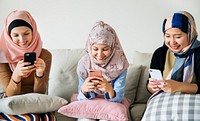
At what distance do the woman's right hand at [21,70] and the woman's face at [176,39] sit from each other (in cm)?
78

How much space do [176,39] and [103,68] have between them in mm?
466

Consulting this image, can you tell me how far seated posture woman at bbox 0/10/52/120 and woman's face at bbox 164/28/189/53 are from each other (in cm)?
73

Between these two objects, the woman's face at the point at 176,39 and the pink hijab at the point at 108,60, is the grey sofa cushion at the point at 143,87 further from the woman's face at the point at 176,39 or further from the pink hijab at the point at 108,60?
the woman's face at the point at 176,39

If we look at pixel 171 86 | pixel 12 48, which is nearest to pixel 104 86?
pixel 171 86

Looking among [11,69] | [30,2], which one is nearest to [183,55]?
[11,69]

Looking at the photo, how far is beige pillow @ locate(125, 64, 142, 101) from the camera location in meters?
2.44

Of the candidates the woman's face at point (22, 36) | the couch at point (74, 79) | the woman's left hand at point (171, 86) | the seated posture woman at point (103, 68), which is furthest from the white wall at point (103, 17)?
the woman's left hand at point (171, 86)

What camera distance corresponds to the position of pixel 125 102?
2.24 meters

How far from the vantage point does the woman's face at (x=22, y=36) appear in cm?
211

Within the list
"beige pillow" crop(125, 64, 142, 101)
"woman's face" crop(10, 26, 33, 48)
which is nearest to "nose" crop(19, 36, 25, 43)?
"woman's face" crop(10, 26, 33, 48)

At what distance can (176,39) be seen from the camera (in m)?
2.00

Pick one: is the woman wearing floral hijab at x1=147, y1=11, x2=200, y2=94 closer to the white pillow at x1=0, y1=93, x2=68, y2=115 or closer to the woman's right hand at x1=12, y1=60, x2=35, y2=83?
the white pillow at x1=0, y1=93, x2=68, y2=115

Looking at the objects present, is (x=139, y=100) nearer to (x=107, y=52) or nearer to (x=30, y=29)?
(x=107, y=52)

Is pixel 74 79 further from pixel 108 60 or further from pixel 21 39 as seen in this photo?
pixel 21 39
